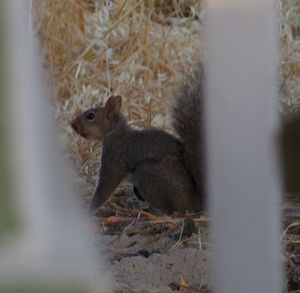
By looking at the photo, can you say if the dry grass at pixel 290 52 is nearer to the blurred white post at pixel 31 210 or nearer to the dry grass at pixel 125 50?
the dry grass at pixel 125 50

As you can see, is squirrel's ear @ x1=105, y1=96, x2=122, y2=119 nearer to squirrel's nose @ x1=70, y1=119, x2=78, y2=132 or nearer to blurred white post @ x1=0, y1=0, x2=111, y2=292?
squirrel's nose @ x1=70, y1=119, x2=78, y2=132

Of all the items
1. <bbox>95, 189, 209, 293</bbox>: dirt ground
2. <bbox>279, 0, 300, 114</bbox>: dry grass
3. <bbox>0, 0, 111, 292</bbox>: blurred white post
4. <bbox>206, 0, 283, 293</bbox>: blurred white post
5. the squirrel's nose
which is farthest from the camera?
the squirrel's nose

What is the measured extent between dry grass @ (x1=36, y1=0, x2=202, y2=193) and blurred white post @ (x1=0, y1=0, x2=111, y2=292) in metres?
0.52

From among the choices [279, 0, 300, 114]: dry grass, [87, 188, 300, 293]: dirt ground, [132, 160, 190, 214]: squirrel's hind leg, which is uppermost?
[279, 0, 300, 114]: dry grass

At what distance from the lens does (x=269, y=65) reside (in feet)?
3.79

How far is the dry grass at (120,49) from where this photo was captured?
151cm

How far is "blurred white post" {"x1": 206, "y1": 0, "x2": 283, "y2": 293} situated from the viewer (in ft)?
3.42

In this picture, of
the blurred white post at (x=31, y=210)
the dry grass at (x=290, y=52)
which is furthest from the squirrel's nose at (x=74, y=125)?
the blurred white post at (x=31, y=210)

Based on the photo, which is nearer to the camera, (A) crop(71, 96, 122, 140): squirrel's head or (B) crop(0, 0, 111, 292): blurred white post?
(B) crop(0, 0, 111, 292): blurred white post

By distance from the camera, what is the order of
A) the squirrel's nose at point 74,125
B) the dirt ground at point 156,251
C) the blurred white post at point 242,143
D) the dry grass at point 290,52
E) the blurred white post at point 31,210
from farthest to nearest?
the squirrel's nose at point 74,125 < the dry grass at point 290,52 < the dirt ground at point 156,251 < the blurred white post at point 242,143 < the blurred white post at point 31,210

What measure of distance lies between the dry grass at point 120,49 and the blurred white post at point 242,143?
396mm

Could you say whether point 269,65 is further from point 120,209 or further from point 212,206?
point 120,209

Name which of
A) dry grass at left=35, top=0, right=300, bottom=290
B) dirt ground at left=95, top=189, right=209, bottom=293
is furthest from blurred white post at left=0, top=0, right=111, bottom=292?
dry grass at left=35, top=0, right=300, bottom=290

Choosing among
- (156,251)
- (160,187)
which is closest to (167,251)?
(156,251)
